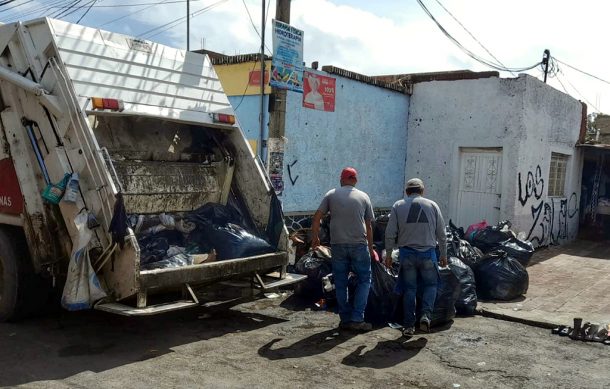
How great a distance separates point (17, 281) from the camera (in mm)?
5441

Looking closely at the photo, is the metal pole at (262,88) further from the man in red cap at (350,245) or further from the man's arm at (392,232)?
the man's arm at (392,232)

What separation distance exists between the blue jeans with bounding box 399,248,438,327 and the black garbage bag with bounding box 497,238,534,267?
2.99 m

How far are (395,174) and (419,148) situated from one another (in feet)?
2.51

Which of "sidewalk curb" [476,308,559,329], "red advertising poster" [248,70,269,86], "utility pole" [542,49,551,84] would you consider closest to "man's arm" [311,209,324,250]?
"sidewalk curb" [476,308,559,329]

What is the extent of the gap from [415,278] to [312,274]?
144 centimetres

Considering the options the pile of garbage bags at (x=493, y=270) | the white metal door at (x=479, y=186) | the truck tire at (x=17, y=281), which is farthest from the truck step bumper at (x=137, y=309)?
the white metal door at (x=479, y=186)

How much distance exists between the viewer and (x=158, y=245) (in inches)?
216

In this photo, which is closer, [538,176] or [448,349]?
[448,349]

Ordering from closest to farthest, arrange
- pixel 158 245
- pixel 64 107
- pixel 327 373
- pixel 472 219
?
pixel 327 373 < pixel 64 107 < pixel 158 245 < pixel 472 219

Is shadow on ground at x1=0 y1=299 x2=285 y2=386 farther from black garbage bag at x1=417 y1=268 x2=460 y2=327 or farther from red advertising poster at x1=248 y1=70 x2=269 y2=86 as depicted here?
red advertising poster at x1=248 y1=70 x2=269 y2=86

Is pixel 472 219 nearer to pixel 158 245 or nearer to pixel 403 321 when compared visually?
pixel 403 321

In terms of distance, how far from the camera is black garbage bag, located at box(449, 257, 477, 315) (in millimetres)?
6438

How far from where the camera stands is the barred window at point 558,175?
12.6 metres

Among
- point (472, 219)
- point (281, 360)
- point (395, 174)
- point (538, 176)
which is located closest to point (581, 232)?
point (538, 176)
